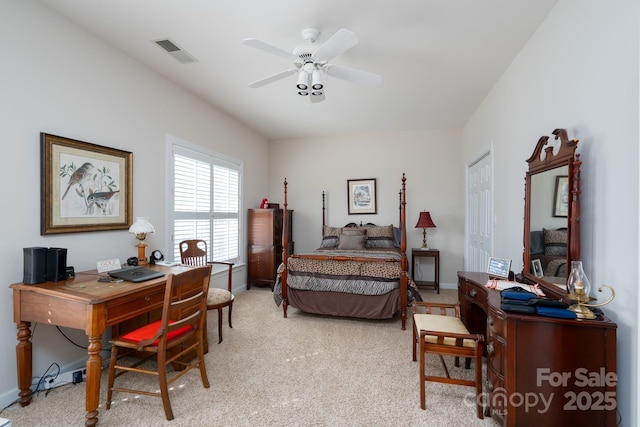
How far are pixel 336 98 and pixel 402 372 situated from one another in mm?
3203

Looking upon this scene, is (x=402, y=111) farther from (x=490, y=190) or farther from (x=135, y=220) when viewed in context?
(x=135, y=220)

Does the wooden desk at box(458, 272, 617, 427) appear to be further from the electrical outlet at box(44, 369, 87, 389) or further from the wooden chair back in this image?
the wooden chair back

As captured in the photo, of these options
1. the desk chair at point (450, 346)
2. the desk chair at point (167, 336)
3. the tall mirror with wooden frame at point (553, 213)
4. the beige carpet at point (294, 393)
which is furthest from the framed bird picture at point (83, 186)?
the tall mirror with wooden frame at point (553, 213)

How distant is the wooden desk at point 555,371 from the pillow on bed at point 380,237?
10.9 ft

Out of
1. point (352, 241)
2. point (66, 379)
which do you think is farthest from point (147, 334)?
point (352, 241)

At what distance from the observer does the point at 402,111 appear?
Answer: 4.42 m

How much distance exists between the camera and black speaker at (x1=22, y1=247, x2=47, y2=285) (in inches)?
76.4

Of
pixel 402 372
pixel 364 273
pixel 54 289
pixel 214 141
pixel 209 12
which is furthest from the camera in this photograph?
pixel 214 141

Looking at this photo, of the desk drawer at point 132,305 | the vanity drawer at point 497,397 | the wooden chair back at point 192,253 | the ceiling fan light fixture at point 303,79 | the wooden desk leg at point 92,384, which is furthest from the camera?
the wooden chair back at point 192,253

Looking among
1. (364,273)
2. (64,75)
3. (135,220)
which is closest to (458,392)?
(364,273)

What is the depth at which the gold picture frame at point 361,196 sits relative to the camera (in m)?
5.58

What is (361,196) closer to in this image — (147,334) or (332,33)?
(332,33)

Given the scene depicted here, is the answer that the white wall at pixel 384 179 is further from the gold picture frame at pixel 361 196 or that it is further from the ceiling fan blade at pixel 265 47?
the ceiling fan blade at pixel 265 47

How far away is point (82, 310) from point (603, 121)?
3182 mm
